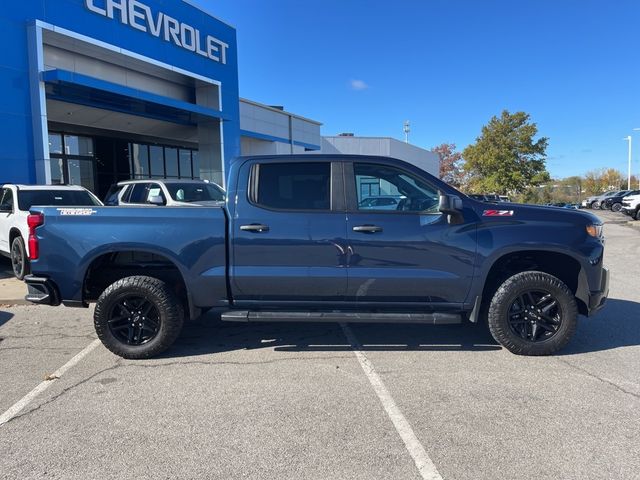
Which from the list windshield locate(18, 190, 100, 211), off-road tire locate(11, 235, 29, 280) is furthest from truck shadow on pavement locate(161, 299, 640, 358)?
windshield locate(18, 190, 100, 211)

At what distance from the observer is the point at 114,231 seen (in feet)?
15.9

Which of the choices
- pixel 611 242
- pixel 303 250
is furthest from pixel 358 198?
pixel 611 242

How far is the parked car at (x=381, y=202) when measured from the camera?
16.1 ft

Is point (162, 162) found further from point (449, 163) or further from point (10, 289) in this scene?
point (449, 163)

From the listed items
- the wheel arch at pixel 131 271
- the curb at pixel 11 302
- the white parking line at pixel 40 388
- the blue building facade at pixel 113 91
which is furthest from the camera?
the blue building facade at pixel 113 91

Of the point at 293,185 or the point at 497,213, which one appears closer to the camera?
the point at 497,213

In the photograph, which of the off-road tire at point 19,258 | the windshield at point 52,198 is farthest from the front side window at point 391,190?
the windshield at point 52,198

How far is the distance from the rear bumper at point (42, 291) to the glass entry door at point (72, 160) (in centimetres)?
1615

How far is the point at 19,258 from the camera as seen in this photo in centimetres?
942

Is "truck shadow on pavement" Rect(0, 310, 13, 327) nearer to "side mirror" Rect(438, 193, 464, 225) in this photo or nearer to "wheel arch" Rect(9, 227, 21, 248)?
"wheel arch" Rect(9, 227, 21, 248)

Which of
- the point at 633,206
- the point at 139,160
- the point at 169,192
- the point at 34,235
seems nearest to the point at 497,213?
the point at 34,235

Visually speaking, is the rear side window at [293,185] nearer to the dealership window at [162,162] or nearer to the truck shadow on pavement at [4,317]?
the truck shadow on pavement at [4,317]

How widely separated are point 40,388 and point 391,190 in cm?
370

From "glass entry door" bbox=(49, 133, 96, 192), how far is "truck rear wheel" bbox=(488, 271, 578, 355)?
1894 cm
